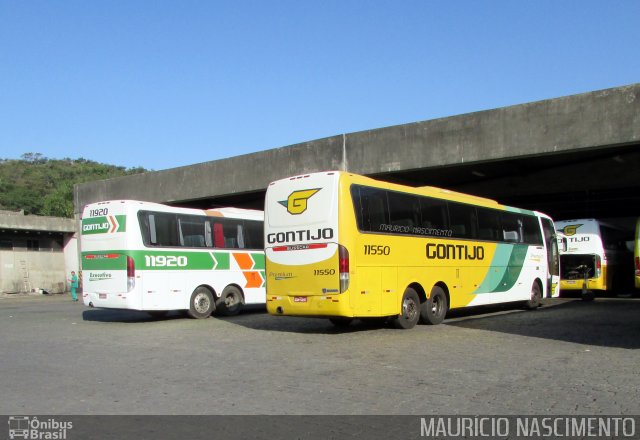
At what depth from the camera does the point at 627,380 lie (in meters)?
7.10

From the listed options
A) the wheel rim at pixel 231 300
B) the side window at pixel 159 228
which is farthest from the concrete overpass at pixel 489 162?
the side window at pixel 159 228

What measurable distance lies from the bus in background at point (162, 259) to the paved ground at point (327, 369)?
1.23 metres

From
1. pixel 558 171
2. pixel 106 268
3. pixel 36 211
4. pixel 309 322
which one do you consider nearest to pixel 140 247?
pixel 106 268

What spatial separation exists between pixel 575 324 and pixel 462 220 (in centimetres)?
349

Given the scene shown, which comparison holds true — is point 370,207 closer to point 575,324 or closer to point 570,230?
point 575,324

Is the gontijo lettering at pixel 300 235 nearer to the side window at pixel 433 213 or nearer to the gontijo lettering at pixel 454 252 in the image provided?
the side window at pixel 433 213

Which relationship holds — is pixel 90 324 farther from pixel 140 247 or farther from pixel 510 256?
pixel 510 256

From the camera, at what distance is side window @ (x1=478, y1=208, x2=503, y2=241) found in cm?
1525

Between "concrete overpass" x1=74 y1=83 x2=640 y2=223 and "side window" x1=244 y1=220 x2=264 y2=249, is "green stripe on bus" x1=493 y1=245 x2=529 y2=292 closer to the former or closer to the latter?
"concrete overpass" x1=74 y1=83 x2=640 y2=223

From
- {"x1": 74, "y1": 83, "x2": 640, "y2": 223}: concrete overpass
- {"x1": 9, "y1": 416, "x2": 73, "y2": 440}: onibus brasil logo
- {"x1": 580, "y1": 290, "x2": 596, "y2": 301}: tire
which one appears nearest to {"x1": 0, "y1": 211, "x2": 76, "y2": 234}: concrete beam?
{"x1": 74, "y1": 83, "x2": 640, "y2": 223}: concrete overpass

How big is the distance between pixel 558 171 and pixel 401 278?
55.1ft

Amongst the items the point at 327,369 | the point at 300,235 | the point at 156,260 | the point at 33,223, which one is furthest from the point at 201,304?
the point at 33,223

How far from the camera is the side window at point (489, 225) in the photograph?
15.2 metres

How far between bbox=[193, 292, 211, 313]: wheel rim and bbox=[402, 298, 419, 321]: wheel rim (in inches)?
240
